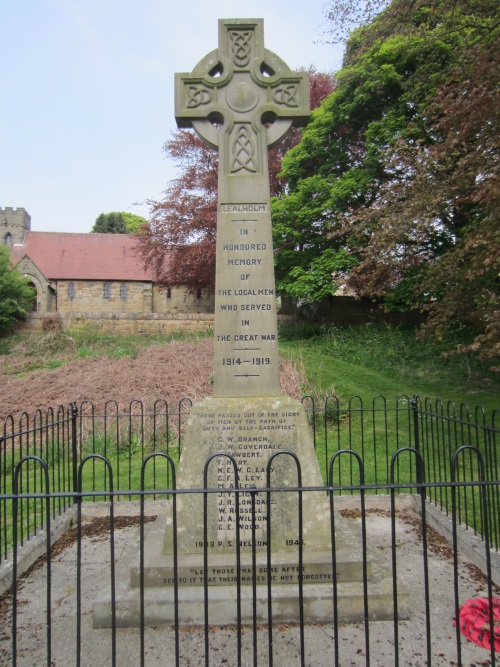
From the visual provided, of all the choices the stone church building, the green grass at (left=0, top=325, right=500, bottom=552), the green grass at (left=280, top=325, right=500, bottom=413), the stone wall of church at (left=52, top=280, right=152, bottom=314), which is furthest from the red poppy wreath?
the stone wall of church at (left=52, top=280, right=152, bottom=314)

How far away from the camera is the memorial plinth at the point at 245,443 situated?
3.38m

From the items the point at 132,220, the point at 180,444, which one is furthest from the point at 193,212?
the point at 132,220

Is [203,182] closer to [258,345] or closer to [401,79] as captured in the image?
[401,79]

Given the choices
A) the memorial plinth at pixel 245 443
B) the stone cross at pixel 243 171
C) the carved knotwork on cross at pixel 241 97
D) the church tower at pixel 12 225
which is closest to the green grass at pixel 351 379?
the memorial plinth at pixel 245 443

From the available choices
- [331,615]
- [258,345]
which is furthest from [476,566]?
[258,345]

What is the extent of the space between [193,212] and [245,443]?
2151 cm

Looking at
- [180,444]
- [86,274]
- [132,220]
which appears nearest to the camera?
[180,444]

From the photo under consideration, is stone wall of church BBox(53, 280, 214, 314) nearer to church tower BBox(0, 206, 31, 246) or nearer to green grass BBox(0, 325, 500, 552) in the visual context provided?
church tower BBox(0, 206, 31, 246)

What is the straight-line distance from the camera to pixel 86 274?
108ft

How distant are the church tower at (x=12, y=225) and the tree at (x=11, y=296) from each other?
13.0m

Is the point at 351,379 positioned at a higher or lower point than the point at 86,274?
lower

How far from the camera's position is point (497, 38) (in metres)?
7.86

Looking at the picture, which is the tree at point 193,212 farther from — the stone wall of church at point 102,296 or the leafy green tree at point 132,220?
the leafy green tree at point 132,220

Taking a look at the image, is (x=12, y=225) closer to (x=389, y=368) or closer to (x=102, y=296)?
(x=102, y=296)
